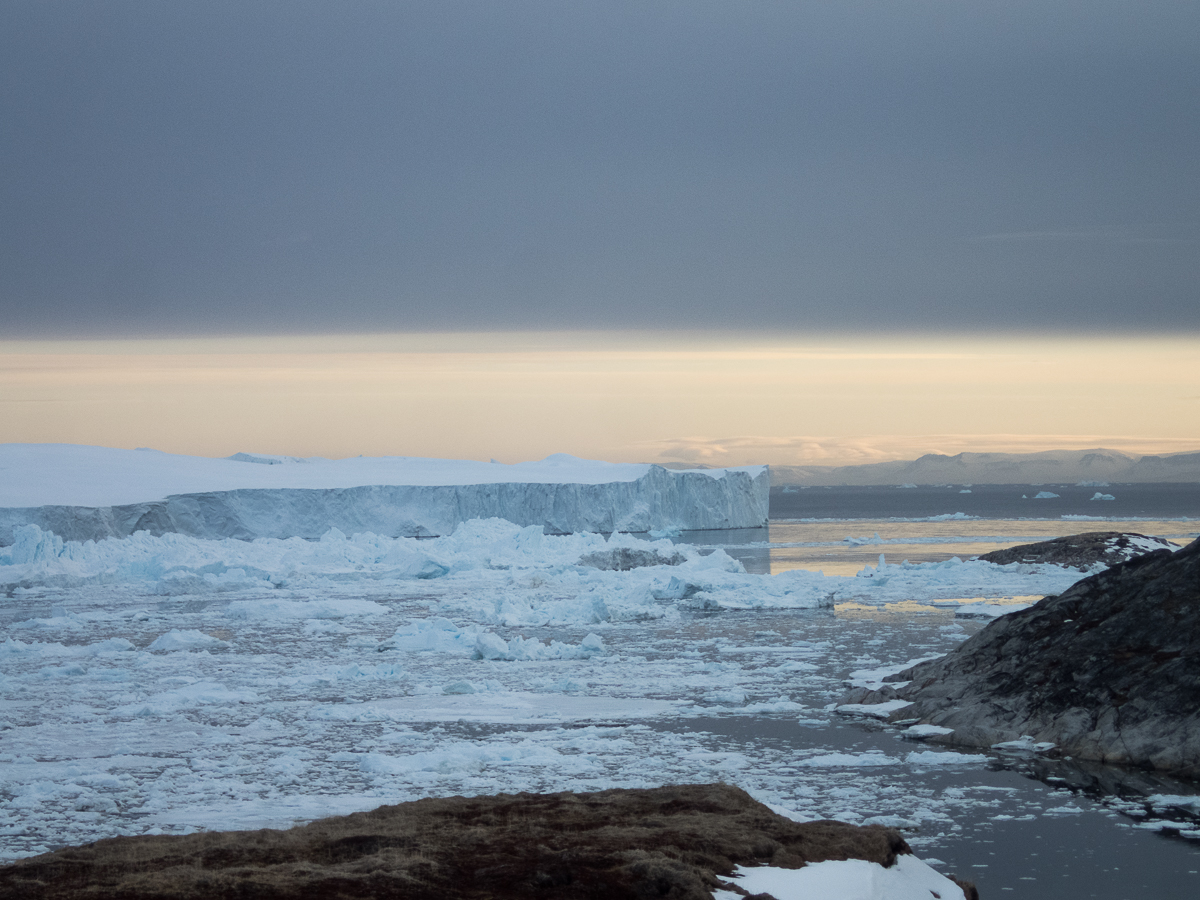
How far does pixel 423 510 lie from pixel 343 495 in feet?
10.9

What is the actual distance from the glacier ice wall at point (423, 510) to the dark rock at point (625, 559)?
12558 millimetres

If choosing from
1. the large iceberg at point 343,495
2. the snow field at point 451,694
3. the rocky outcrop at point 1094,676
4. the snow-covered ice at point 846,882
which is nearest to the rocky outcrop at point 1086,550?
the snow field at point 451,694

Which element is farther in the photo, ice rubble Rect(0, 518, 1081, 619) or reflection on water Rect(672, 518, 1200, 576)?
reflection on water Rect(672, 518, 1200, 576)

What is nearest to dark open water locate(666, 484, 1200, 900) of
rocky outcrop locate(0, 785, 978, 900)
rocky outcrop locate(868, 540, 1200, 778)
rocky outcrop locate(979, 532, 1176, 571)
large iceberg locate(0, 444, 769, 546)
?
rocky outcrop locate(868, 540, 1200, 778)

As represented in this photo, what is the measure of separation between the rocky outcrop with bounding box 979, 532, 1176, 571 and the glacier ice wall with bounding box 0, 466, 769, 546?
60.6 feet

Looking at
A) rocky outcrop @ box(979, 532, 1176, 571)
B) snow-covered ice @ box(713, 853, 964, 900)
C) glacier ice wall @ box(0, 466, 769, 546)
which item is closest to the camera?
snow-covered ice @ box(713, 853, 964, 900)

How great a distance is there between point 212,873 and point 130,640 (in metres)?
11.7

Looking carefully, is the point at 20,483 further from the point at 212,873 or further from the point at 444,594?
the point at 212,873

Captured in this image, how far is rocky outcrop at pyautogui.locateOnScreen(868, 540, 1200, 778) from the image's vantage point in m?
7.34

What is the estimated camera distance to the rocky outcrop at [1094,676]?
7344 mm

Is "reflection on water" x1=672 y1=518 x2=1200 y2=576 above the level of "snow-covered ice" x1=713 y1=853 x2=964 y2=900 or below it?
below

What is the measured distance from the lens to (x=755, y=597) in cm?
1847

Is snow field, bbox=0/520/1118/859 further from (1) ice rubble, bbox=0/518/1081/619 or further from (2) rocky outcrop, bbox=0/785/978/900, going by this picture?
(2) rocky outcrop, bbox=0/785/978/900

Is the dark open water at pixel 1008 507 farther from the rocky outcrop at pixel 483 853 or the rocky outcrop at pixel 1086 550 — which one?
the rocky outcrop at pixel 483 853
